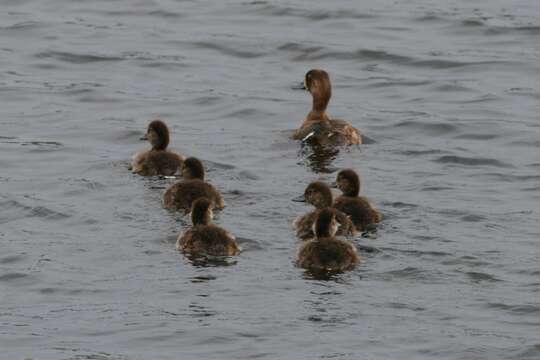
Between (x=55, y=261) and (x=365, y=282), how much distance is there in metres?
2.34

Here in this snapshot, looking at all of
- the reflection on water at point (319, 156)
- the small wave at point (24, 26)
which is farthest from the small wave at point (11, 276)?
the small wave at point (24, 26)

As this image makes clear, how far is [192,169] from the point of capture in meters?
13.8

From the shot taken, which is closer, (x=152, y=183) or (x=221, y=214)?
(x=221, y=214)

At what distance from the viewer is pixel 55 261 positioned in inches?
477

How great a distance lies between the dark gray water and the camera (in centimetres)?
1067

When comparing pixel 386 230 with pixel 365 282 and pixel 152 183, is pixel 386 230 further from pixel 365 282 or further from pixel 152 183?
pixel 152 183

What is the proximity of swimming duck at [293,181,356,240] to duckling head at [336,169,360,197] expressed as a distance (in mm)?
215

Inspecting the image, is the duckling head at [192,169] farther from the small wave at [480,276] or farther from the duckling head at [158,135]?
the small wave at [480,276]

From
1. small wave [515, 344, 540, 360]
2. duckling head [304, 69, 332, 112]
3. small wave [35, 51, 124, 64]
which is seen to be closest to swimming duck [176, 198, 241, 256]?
small wave [515, 344, 540, 360]

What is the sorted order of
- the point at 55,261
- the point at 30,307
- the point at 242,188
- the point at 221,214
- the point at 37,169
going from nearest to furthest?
the point at 30,307 → the point at 55,261 → the point at 221,214 → the point at 242,188 → the point at 37,169

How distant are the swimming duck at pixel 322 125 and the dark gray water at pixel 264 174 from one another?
25 centimetres

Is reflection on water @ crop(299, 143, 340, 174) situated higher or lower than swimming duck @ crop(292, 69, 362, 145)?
lower

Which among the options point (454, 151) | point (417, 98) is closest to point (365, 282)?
point (454, 151)

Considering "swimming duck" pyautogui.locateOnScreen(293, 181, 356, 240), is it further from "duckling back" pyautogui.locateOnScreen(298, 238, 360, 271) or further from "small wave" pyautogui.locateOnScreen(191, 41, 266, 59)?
"small wave" pyautogui.locateOnScreen(191, 41, 266, 59)
